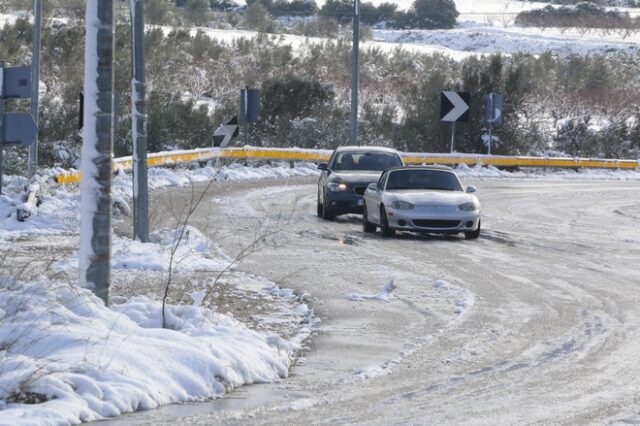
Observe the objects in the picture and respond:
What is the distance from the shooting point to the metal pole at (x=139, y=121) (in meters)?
17.7

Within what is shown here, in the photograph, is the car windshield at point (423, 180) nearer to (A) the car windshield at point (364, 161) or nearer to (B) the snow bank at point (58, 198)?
(B) the snow bank at point (58, 198)

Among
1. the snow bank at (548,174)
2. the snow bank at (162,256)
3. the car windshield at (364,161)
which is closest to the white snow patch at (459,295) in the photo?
the snow bank at (162,256)

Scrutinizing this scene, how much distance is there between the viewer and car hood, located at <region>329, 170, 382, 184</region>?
84.9 feet

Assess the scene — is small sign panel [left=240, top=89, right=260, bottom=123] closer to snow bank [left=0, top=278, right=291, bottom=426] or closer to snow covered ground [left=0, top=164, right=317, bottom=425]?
snow covered ground [left=0, top=164, right=317, bottom=425]

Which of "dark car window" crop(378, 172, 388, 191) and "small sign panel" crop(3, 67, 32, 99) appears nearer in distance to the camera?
"small sign panel" crop(3, 67, 32, 99)

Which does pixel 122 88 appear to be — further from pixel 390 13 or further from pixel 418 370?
pixel 390 13

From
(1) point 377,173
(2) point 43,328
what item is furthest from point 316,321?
(1) point 377,173

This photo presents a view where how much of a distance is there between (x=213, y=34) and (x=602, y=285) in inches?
2604

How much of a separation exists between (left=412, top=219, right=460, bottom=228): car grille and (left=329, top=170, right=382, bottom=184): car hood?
3671mm

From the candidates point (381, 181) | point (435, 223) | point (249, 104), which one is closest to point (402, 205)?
point (435, 223)

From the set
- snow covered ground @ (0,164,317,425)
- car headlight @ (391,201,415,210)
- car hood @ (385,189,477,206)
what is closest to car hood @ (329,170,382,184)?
car hood @ (385,189,477,206)

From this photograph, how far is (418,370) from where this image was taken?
10.6m

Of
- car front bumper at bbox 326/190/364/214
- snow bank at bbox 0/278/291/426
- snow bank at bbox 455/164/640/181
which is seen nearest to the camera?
snow bank at bbox 0/278/291/426

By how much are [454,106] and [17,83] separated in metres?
20.0
